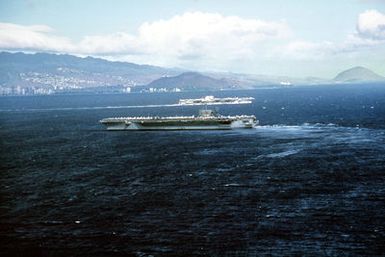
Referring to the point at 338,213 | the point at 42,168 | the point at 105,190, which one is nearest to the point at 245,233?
the point at 338,213

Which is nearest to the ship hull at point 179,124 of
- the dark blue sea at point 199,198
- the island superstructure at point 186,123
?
the island superstructure at point 186,123

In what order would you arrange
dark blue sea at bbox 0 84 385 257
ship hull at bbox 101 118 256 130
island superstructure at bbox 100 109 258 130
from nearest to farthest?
1. dark blue sea at bbox 0 84 385 257
2. ship hull at bbox 101 118 256 130
3. island superstructure at bbox 100 109 258 130

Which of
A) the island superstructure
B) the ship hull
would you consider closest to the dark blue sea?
the ship hull

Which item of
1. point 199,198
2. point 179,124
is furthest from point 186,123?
point 199,198

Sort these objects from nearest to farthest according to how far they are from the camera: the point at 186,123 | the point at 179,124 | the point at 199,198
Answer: the point at 199,198, the point at 179,124, the point at 186,123

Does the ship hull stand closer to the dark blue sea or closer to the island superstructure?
the island superstructure

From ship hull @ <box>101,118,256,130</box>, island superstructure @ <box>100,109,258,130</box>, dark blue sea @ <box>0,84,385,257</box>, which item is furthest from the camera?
island superstructure @ <box>100,109,258,130</box>

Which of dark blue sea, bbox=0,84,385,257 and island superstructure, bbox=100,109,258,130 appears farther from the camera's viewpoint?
island superstructure, bbox=100,109,258,130

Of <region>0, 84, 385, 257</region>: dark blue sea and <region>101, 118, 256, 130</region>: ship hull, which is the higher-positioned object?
<region>101, 118, 256, 130</region>: ship hull

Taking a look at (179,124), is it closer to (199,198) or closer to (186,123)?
(186,123)
